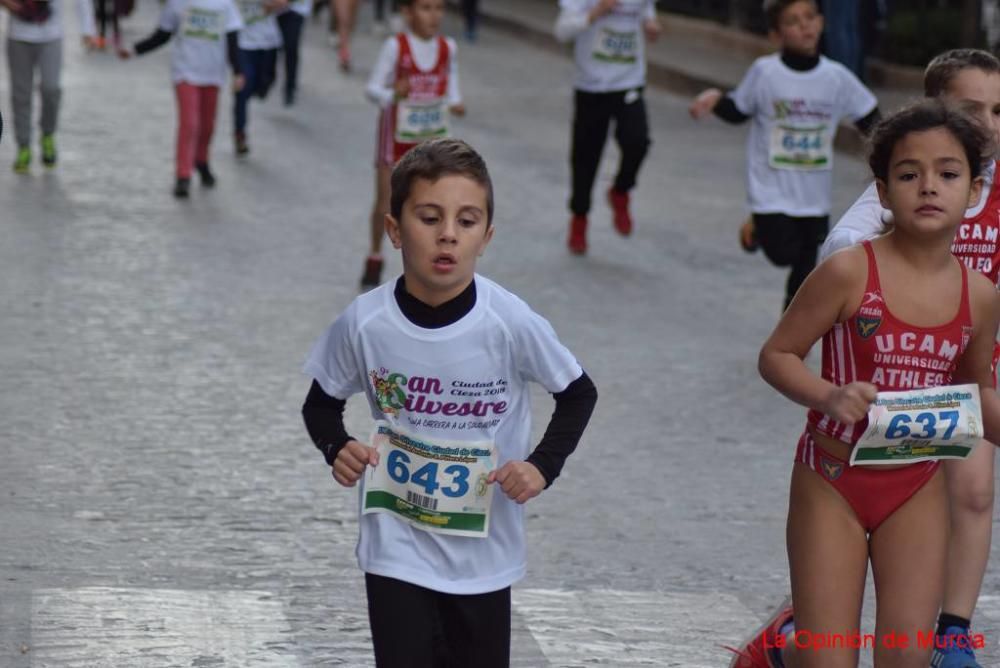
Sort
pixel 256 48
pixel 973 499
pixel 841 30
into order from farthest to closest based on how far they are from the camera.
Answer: pixel 841 30 → pixel 256 48 → pixel 973 499

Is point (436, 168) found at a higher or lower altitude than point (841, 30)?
higher

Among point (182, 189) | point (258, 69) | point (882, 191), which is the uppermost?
point (882, 191)

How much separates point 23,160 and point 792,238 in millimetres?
6606

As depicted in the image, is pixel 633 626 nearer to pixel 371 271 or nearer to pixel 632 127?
pixel 371 271

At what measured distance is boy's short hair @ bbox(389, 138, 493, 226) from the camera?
4141mm

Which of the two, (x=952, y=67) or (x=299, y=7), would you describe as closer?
(x=952, y=67)

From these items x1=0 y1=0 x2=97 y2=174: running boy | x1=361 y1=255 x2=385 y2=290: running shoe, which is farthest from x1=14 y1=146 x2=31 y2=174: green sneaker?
x1=361 y1=255 x2=385 y2=290: running shoe

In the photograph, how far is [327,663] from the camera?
521cm

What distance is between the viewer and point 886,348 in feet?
14.1

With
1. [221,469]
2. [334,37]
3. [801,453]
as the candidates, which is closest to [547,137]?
[334,37]

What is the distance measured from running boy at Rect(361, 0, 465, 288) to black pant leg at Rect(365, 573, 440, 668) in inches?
248

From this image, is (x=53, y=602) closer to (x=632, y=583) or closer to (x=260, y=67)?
(x=632, y=583)

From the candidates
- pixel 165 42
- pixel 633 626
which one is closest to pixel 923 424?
pixel 633 626

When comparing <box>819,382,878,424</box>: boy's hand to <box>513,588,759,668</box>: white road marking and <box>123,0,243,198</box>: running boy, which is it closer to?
<box>513,588,759,668</box>: white road marking
